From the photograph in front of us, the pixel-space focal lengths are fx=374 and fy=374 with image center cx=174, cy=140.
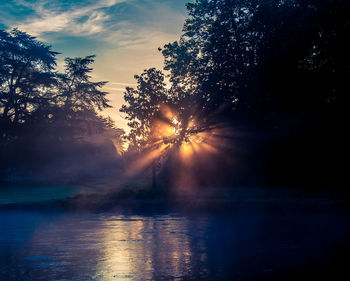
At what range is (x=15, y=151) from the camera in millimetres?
34062

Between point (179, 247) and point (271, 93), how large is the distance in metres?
16.4

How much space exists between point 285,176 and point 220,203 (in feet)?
35.5

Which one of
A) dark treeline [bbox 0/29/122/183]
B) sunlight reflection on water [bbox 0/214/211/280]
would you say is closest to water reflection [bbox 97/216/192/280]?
sunlight reflection on water [bbox 0/214/211/280]

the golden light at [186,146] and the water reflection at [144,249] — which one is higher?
the golden light at [186,146]

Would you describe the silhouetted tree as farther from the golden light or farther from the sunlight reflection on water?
the sunlight reflection on water

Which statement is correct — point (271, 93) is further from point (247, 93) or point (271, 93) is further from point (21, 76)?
point (21, 76)

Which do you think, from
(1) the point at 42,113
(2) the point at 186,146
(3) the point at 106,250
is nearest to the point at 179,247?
(3) the point at 106,250

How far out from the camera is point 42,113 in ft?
113

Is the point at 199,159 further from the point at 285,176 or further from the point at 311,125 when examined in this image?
the point at 311,125

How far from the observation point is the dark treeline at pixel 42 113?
34.0 metres

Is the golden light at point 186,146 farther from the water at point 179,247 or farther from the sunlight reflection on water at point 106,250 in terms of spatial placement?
the sunlight reflection on water at point 106,250

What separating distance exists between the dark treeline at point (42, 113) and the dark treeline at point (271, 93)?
11715mm

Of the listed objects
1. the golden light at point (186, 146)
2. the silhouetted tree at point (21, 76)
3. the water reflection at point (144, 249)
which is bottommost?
the water reflection at point (144, 249)

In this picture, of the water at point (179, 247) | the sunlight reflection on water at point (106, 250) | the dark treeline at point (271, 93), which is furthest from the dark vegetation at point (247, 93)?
the sunlight reflection on water at point (106, 250)
